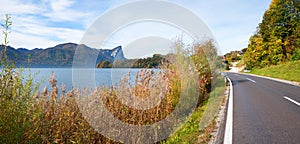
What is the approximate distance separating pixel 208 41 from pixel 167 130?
10.3 meters

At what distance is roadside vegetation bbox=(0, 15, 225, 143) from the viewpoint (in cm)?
360

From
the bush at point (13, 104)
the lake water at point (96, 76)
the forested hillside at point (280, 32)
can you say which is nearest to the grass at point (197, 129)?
the lake water at point (96, 76)

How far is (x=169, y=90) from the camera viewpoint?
23.3 feet

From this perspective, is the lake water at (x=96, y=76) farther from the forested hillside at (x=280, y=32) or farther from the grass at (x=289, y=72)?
the forested hillside at (x=280, y=32)

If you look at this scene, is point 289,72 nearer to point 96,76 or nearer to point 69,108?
point 96,76

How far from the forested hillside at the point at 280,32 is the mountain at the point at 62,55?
108ft

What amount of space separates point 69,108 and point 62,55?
1.81m

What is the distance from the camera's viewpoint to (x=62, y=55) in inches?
234

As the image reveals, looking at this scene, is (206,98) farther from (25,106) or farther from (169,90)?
(25,106)

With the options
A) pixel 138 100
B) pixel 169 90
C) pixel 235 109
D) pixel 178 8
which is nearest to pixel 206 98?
pixel 235 109

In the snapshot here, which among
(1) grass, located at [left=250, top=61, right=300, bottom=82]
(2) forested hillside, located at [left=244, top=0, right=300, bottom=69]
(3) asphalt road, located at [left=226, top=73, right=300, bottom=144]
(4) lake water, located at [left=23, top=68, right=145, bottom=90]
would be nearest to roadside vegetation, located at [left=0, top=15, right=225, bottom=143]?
(4) lake water, located at [left=23, top=68, right=145, bottom=90]

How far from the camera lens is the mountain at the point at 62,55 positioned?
4.64m

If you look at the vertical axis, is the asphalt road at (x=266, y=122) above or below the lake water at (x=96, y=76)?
below

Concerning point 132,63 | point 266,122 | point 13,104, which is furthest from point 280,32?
point 13,104
